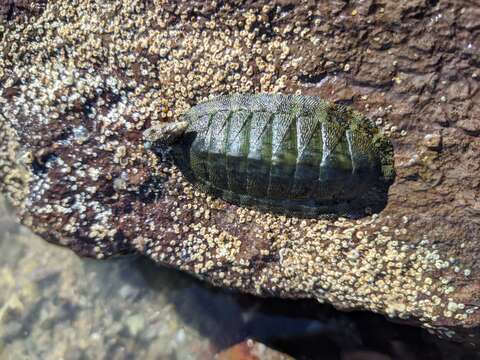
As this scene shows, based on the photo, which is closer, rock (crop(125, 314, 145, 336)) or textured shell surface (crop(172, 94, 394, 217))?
textured shell surface (crop(172, 94, 394, 217))

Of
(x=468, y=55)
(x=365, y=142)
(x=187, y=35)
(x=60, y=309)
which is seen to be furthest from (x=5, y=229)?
(x=468, y=55)

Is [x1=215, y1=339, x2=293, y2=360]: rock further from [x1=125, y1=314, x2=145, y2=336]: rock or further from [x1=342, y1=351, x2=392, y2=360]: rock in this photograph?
[x1=125, y1=314, x2=145, y2=336]: rock

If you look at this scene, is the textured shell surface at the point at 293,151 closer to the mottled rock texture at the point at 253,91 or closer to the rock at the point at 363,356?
the mottled rock texture at the point at 253,91

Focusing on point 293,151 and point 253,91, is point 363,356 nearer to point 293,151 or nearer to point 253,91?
point 293,151

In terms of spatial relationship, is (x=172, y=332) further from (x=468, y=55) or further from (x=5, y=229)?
(x=468, y=55)

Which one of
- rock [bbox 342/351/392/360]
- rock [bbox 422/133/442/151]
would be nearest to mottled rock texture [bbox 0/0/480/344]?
rock [bbox 422/133/442/151]

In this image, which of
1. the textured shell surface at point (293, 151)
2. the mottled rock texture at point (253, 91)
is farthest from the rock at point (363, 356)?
the textured shell surface at point (293, 151)
